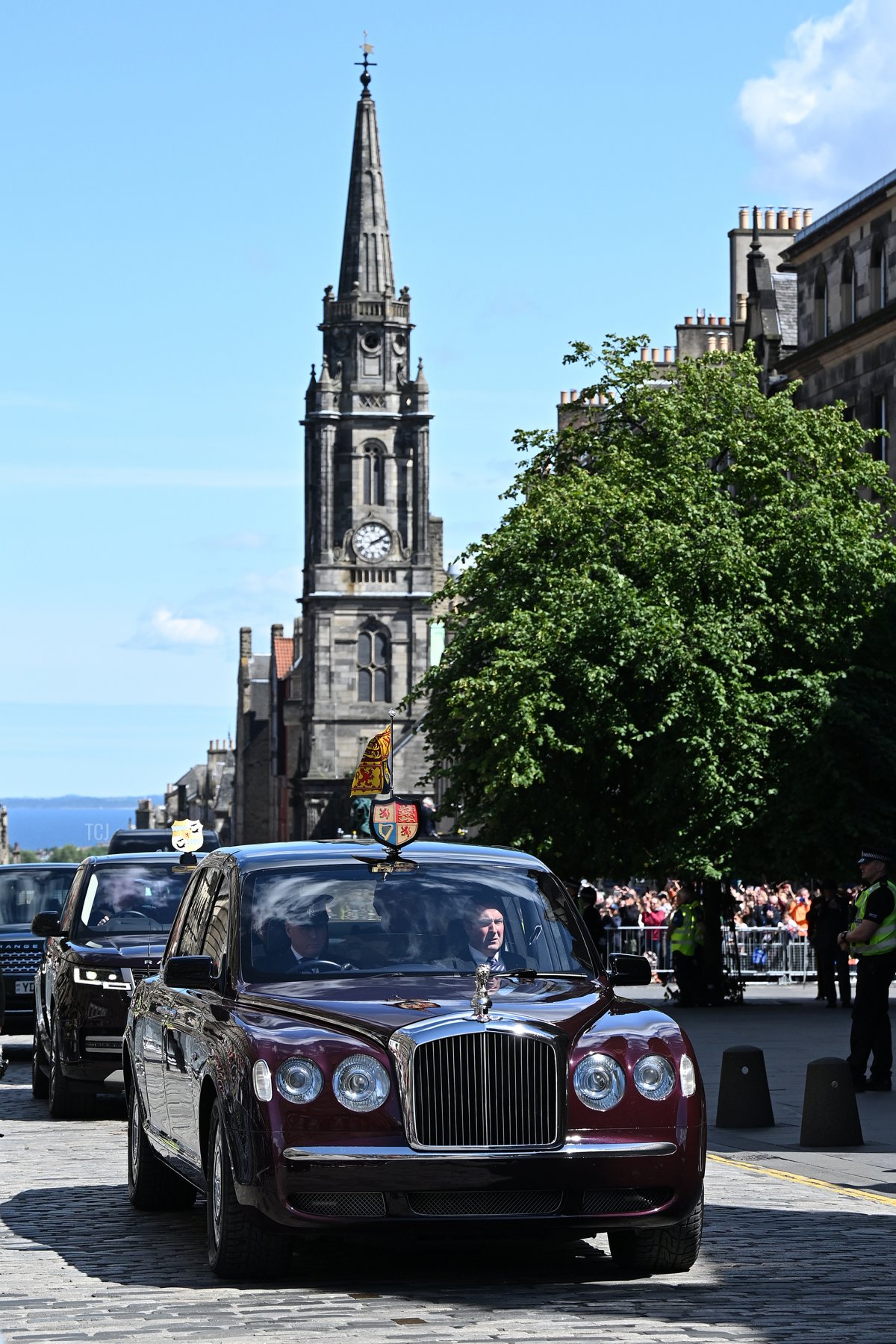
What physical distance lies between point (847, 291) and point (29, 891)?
83.6ft

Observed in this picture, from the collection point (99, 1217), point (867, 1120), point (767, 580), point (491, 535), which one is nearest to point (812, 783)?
point (767, 580)

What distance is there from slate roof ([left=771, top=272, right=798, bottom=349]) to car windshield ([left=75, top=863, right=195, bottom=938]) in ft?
120

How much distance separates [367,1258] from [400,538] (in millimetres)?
112858

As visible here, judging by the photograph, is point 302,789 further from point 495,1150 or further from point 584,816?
point 495,1150

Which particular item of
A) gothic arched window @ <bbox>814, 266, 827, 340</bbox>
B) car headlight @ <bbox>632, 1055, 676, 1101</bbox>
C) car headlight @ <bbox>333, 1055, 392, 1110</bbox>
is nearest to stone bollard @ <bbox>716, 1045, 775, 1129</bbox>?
car headlight @ <bbox>632, 1055, 676, 1101</bbox>

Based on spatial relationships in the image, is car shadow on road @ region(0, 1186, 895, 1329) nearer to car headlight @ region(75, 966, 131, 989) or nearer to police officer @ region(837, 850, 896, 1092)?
car headlight @ region(75, 966, 131, 989)

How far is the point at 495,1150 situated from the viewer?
8.65m

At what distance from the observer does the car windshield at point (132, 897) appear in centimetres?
1858

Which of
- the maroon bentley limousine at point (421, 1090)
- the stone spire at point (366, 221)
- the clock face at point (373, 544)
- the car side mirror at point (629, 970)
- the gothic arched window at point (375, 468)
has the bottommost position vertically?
the maroon bentley limousine at point (421, 1090)

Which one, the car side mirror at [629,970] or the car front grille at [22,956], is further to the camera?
the car front grille at [22,956]

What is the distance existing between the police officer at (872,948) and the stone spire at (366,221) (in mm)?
106737

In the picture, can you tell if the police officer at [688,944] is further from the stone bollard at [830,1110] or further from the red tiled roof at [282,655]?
the red tiled roof at [282,655]

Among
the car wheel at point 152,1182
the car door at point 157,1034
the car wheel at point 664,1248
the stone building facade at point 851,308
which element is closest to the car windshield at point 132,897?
the car door at point 157,1034

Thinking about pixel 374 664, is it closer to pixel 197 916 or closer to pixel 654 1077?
pixel 197 916
